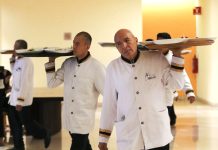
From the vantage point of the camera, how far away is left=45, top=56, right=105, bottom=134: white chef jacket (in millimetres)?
3648

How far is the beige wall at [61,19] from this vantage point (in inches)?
385

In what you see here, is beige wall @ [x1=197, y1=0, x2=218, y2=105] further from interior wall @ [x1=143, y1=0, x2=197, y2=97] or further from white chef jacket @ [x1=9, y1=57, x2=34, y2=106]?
white chef jacket @ [x1=9, y1=57, x2=34, y2=106]

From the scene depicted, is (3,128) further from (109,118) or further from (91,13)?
(91,13)

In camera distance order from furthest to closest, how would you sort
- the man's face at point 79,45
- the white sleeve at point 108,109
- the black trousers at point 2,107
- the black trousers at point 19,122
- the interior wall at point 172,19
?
the interior wall at point 172,19, the black trousers at point 2,107, the black trousers at point 19,122, the man's face at point 79,45, the white sleeve at point 108,109

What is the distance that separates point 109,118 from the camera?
2820mm

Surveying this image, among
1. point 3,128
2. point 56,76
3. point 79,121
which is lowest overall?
point 3,128

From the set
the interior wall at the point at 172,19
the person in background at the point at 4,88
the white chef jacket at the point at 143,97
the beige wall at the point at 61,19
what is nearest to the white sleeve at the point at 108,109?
the white chef jacket at the point at 143,97

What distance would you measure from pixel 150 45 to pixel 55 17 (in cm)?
745

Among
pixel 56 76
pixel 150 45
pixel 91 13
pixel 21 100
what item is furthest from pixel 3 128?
pixel 91 13

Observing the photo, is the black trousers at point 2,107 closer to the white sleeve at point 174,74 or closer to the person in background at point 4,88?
the person in background at point 4,88

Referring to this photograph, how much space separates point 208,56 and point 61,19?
12.2ft

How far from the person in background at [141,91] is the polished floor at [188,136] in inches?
113

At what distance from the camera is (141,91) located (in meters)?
2.66

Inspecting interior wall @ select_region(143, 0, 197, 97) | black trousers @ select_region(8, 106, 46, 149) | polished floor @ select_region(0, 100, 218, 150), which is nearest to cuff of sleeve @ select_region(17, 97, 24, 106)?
black trousers @ select_region(8, 106, 46, 149)
